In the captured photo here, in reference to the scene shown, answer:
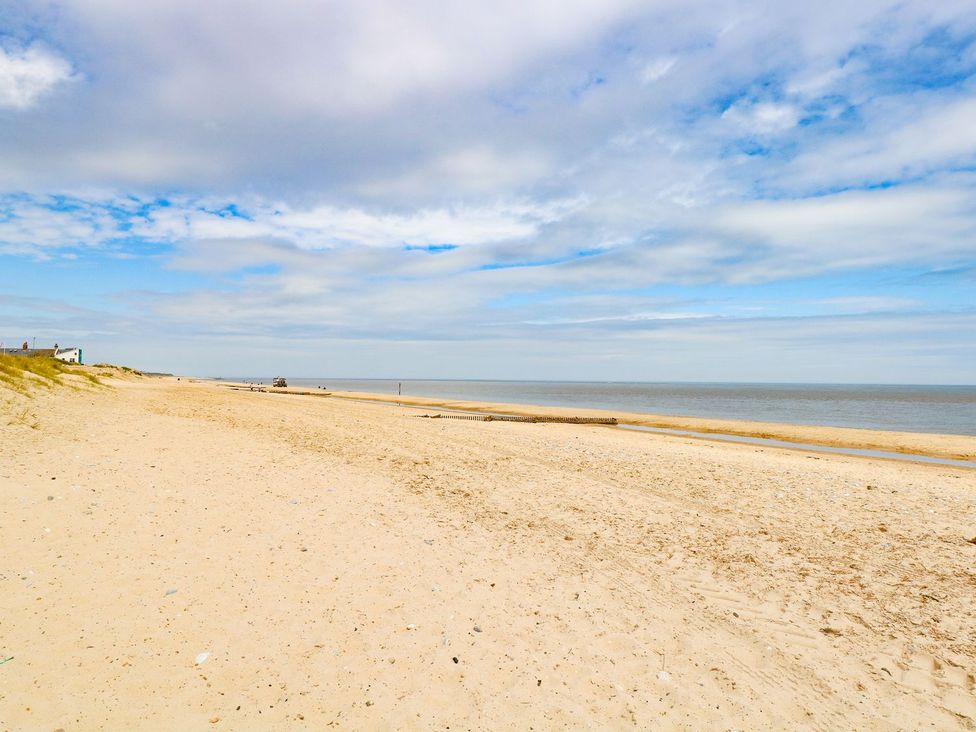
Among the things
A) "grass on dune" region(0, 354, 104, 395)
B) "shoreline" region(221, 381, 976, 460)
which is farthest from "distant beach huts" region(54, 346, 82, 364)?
"shoreline" region(221, 381, 976, 460)

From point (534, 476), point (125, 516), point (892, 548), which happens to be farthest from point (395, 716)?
point (534, 476)

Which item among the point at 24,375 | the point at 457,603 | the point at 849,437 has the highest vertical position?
the point at 24,375

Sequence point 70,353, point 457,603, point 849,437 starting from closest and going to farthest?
point 457,603, point 849,437, point 70,353

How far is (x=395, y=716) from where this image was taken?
447 cm

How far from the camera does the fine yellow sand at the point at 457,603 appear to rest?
15.3 ft

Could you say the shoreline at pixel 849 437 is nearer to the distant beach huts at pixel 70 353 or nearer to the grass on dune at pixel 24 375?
the grass on dune at pixel 24 375

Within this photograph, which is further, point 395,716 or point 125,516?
point 125,516

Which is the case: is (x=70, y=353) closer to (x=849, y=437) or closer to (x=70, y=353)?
(x=70, y=353)

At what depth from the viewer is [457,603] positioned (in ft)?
21.2

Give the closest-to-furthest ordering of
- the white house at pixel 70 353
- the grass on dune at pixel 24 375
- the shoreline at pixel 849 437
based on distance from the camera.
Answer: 1. the grass on dune at pixel 24 375
2. the shoreline at pixel 849 437
3. the white house at pixel 70 353

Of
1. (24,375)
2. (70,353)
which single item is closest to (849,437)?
(24,375)

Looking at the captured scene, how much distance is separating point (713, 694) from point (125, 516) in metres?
8.75

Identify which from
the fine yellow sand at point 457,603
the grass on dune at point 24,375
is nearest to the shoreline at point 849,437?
the fine yellow sand at point 457,603

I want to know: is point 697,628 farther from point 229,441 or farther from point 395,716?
point 229,441
